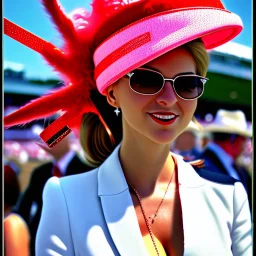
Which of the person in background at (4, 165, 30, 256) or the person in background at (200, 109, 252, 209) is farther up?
the person in background at (200, 109, 252, 209)

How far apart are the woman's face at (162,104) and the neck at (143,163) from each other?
8 centimetres

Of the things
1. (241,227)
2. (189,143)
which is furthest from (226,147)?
(241,227)

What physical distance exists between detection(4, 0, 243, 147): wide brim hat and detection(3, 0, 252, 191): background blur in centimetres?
4

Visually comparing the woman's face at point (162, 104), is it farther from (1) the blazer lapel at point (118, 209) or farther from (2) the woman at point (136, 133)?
(1) the blazer lapel at point (118, 209)

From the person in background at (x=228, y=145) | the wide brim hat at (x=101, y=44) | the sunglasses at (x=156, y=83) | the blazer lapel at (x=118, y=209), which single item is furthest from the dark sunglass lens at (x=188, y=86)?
the person in background at (x=228, y=145)

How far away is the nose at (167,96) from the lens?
4.89 ft

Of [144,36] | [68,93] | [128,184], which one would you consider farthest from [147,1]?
[128,184]

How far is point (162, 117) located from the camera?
1.52 m

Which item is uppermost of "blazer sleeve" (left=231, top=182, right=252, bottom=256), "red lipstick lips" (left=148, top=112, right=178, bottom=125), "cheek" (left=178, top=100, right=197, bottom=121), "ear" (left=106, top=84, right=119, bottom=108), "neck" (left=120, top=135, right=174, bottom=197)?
"ear" (left=106, top=84, right=119, bottom=108)

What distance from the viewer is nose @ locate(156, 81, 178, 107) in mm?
1490

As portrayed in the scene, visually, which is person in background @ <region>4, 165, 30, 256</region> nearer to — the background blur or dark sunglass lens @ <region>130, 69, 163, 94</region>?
the background blur

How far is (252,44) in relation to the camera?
197 cm

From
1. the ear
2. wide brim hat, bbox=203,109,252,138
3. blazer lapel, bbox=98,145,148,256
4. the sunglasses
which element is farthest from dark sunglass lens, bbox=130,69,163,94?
wide brim hat, bbox=203,109,252,138

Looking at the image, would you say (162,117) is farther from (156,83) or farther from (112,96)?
(112,96)
